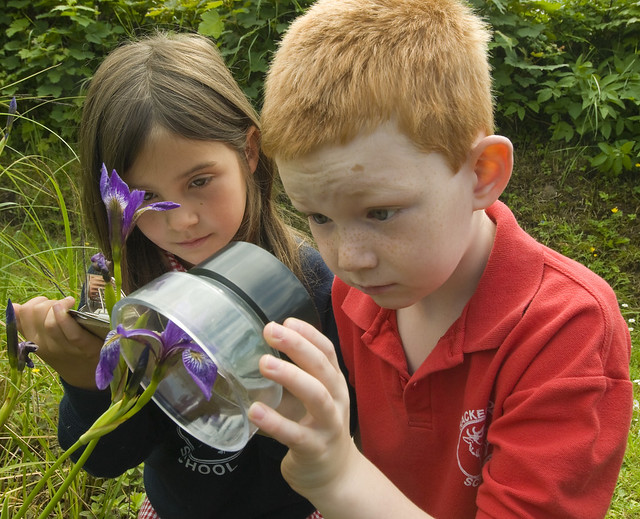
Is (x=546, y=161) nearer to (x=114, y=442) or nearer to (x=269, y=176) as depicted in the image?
(x=269, y=176)

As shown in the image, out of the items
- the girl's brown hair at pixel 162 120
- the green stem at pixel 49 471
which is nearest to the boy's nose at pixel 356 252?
the green stem at pixel 49 471

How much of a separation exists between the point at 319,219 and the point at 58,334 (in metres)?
0.49

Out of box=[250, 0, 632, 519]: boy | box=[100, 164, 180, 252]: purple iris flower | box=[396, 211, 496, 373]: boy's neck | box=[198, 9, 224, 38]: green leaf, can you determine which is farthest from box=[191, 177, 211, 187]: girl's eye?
box=[198, 9, 224, 38]: green leaf

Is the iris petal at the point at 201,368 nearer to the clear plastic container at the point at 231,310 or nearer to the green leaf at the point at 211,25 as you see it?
the clear plastic container at the point at 231,310

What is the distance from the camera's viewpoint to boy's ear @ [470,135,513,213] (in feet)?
3.22

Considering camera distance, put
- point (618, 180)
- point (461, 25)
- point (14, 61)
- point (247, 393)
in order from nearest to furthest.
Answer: point (247, 393) → point (461, 25) → point (618, 180) → point (14, 61)

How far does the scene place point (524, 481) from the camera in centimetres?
97

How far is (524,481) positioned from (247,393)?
471mm

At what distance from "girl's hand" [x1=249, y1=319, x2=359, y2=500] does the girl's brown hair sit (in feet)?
2.60

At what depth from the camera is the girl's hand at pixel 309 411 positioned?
2.49 ft

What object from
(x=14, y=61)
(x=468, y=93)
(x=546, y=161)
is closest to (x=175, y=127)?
(x=468, y=93)

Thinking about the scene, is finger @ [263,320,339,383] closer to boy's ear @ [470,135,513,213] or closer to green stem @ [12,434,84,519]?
green stem @ [12,434,84,519]

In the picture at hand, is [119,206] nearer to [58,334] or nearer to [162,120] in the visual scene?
[58,334]

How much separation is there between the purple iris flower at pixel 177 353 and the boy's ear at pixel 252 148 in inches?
40.0
